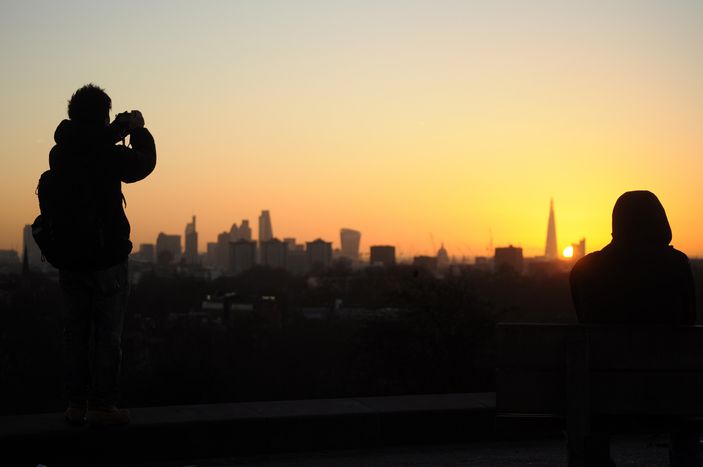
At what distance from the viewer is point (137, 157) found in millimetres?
4754

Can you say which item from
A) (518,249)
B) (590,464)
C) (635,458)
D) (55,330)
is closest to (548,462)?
(635,458)

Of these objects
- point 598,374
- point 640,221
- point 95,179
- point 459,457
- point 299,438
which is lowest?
point 459,457

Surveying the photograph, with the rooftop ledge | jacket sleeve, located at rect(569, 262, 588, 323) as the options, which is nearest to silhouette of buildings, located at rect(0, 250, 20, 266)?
the rooftop ledge

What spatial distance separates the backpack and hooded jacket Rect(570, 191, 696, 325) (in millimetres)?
2504

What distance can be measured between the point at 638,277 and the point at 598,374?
23.4 inches

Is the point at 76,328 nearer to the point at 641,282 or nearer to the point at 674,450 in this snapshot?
the point at 641,282

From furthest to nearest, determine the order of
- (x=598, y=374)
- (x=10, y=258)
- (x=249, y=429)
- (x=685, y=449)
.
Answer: (x=10, y=258)
(x=249, y=429)
(x=685, y=449)
(x=598, y=374)

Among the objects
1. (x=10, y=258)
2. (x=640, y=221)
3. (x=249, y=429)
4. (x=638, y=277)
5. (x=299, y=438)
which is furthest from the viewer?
(x=10, y=258)

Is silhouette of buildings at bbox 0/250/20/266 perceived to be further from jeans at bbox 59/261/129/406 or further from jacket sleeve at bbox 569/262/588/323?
jacket sleeve at bbox 569/262/588/323

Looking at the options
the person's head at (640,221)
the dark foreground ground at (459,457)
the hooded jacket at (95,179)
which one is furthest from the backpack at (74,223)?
the person's head at (640,221)

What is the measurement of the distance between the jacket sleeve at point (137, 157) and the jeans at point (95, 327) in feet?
1.76

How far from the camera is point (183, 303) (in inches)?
3674

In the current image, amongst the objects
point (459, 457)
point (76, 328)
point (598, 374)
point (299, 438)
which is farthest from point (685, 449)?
point (76, 328)

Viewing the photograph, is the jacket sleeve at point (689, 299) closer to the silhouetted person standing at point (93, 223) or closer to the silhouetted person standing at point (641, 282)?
the silhouetted person standing at point (641, 282)
